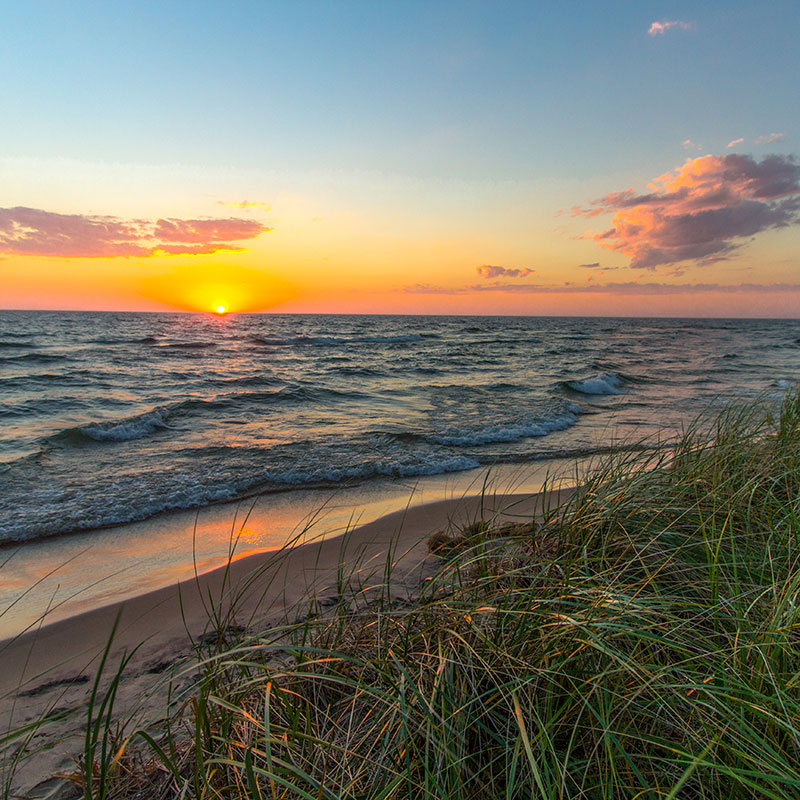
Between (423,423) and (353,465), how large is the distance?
348 centimetres

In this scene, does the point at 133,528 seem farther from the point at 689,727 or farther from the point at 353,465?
the point at 689,727

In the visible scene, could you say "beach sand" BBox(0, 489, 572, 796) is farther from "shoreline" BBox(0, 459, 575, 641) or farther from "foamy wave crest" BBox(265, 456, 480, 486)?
"foamy wave crest" BBox(265, 456, 480, 486)

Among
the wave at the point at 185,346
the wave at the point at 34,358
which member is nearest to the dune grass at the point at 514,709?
the wave at the point at 34,358

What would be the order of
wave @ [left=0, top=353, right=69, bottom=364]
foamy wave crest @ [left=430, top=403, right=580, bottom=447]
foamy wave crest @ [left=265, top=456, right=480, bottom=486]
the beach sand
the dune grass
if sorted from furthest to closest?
wave @ [left=0, top=353, right=69, bottom=364] < foamy wave crest @ [left=430, top=403, right=580, bottom=447] < foamy wave crest @ [left=265, top=456, right=480, bottom=486] < the beach sand < the dune grass

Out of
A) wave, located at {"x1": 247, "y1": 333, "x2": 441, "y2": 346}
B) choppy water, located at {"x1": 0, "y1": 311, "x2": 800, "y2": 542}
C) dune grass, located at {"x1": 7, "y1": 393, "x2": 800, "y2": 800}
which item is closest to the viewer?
dune grass, located at {"x1": 7, "y1": 393, "x2": 800, "y2": 800}

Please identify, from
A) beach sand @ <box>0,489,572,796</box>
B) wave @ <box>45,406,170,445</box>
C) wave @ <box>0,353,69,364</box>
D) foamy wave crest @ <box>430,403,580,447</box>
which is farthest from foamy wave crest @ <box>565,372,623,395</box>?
wave @ <box>0,353,69,364</box>

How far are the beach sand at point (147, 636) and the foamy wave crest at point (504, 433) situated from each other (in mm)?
4480

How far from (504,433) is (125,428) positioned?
739 cm

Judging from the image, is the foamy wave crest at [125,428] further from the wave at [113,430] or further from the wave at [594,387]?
the wave at [594,387]

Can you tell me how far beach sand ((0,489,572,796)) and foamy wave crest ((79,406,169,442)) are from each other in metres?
6.00

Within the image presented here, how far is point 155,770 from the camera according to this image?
5.47 feet

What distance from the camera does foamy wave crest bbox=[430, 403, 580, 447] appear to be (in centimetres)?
896

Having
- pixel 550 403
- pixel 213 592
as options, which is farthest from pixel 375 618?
pixel 550 403

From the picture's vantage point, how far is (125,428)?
9.17 meters
